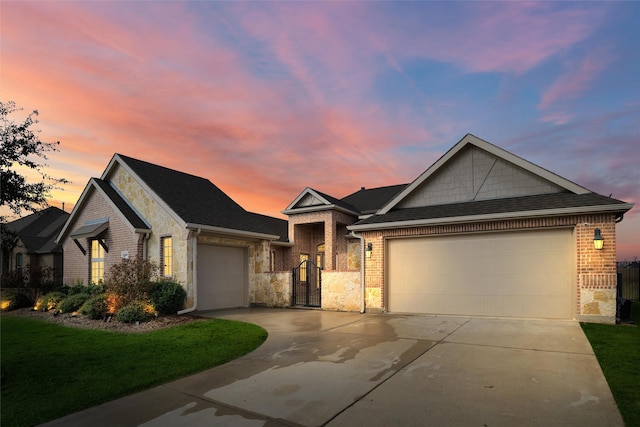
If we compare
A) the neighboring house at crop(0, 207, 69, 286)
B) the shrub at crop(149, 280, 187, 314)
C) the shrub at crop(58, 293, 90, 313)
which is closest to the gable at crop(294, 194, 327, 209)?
the shrub at crop(149, 280, 187, 314)

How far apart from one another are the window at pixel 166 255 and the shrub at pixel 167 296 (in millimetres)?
703

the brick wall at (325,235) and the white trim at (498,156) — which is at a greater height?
the white trim at (498,156)

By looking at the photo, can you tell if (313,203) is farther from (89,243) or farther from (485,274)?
(485,274)

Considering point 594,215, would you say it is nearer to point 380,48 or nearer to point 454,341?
point 454,341

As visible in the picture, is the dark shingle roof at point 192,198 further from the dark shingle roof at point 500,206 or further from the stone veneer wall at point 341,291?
the dark shingle roof at point 500,206

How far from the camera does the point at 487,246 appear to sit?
37.4 feet

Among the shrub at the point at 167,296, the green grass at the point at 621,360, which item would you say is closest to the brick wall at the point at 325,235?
the shrub at the point at 167,296

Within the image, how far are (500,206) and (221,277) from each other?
11.2 metres

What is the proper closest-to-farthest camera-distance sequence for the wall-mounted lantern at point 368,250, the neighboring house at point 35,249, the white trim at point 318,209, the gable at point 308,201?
the wall-mounted lantern at point 368,250 → the white trim at point 318,209 → the gable at point 308,201 → the neighboring house at point 35,249

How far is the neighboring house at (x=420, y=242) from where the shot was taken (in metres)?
10.2

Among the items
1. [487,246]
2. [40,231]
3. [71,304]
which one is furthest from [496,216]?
[40,231]

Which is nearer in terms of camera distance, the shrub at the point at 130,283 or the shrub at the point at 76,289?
the shrub at the point at 130,283

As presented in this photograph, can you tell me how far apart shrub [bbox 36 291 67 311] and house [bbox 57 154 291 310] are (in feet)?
4.66

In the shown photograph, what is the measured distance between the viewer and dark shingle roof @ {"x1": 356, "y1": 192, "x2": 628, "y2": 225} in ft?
32.8
